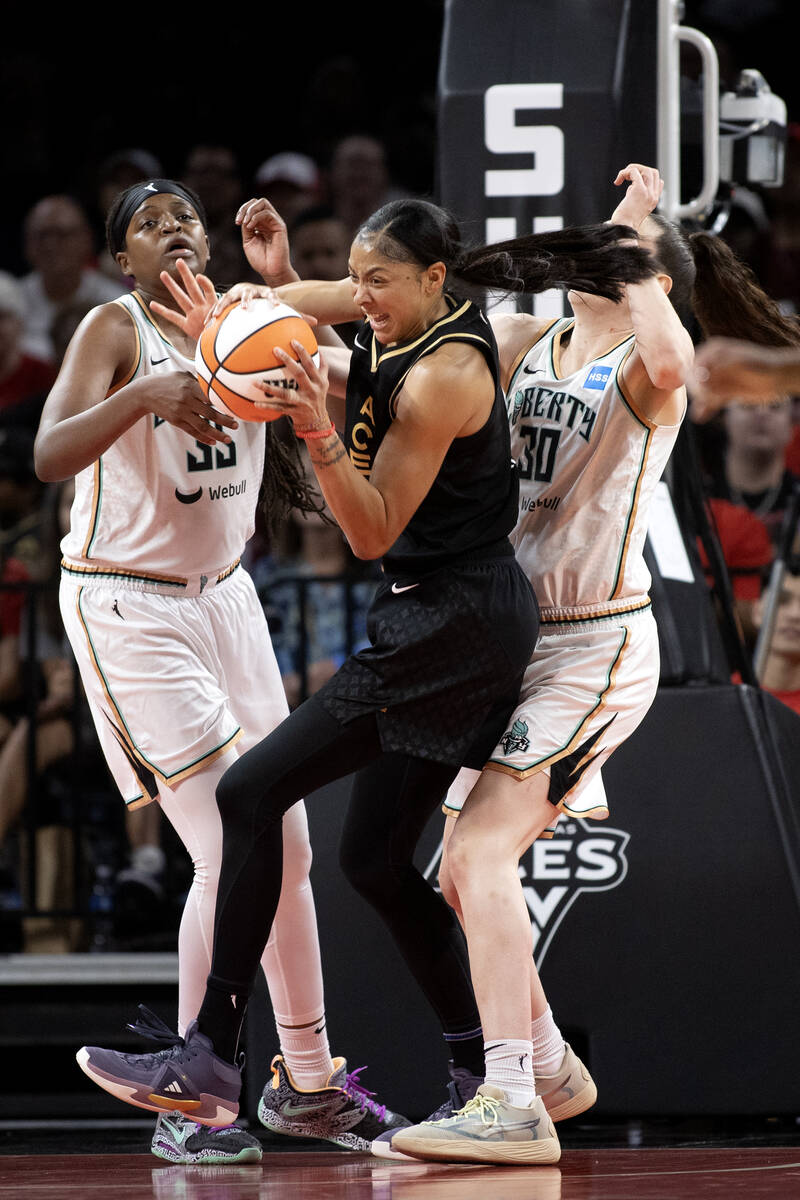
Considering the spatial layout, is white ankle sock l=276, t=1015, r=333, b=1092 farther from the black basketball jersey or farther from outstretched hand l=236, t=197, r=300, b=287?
outstretched hand l=236, t=197, r=300, b=287

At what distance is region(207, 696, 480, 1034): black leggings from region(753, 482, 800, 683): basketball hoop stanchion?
226cm

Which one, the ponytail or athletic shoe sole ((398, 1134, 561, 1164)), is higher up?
the ponytail

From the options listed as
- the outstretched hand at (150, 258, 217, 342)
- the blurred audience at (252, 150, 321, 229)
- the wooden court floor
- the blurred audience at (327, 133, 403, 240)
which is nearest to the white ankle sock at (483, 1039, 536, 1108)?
the wooden court floor

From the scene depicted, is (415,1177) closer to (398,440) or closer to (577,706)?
(577,706)

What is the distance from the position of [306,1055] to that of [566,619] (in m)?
1.12

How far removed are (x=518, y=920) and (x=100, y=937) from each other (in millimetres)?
2487

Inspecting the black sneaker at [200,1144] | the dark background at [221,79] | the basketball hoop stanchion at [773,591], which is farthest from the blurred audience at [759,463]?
the black sneaker at [200,1144]

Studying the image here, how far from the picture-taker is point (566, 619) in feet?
11.3

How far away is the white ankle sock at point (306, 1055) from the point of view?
361cm

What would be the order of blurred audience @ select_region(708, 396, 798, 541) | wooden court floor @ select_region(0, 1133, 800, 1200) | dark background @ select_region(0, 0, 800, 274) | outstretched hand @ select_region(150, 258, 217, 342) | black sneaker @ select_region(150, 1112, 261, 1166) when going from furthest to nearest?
dark background @ select_region(0, 0, 800, 274) → blurred audience @ select_region(708, 396, 798, 541) → black sneaker @ select_region(150, 1112, 261, 1166) → outstretched hand @ select_region(150, 258, 217, 342) → wooden court floor @ select_region(0, 1133, 800, 1200)

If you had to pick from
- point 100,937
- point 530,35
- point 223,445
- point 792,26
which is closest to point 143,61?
point 792,26

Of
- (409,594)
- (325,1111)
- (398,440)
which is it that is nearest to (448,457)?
(398,440)

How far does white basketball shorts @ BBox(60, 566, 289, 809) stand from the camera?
349cm

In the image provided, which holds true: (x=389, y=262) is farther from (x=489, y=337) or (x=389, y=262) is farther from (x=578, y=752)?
(x=578, y=752)
